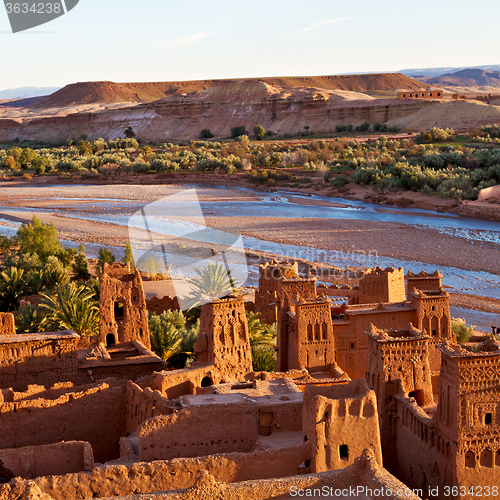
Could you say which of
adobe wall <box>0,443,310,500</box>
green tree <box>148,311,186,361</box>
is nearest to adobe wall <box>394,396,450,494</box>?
adobe wall <box>0,443,310,500</box>

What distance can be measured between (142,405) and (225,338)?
3256 millimetres

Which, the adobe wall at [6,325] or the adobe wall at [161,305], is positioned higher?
the adobe wall at [6,325]

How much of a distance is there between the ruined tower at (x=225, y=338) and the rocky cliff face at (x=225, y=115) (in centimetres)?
8922

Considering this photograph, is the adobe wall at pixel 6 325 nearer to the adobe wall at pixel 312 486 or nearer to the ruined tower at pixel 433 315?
the adobe wall at pixel 312 486

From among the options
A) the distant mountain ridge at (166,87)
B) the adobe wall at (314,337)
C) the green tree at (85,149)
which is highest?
the distant mountain ridge at (166,87)

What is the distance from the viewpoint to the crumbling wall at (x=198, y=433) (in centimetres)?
1067

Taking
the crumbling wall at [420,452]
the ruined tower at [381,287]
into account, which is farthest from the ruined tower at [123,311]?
the crumbling wall at [420,452]

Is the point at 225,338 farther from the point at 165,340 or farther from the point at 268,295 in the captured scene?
the point at 268,295

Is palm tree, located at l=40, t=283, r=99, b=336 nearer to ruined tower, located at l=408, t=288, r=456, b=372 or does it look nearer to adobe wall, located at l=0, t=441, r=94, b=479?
ruined tower, located at l=408, t=288, r=456, b=372

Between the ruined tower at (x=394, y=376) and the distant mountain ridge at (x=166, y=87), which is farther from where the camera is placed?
the distant mountain ridge at (x=166, y=87)

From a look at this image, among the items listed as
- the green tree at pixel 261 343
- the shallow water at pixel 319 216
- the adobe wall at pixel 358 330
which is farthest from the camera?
the shallow water at pixel 319 216

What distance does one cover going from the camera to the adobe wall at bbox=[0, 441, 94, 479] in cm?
1031

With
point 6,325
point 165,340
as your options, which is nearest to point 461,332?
point 165,340

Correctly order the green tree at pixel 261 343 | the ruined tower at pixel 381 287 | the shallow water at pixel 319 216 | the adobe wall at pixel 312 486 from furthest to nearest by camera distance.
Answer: the shallow water at pixel 319 216 < the ruined tower at pixel 381 287 < the green tree at pixel 261 343 < the adobe wall at pixel 312 486
